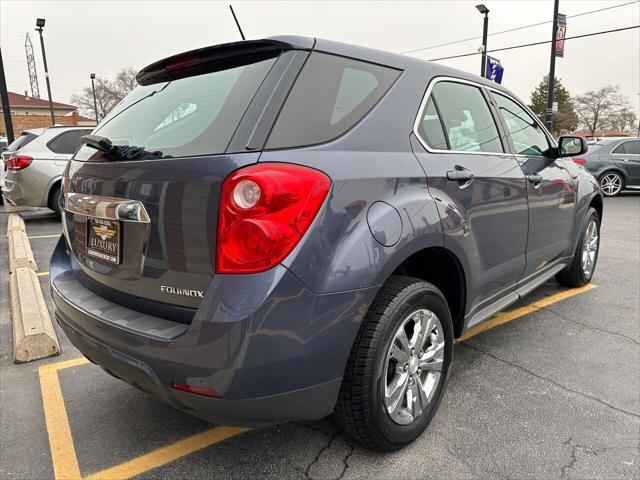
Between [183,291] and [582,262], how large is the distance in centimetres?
394

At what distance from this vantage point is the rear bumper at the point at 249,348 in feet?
5.19

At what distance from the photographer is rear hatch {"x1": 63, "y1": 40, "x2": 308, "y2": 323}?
1.69 metres

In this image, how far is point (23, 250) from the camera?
532 cm

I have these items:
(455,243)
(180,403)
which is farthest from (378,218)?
(180,403)

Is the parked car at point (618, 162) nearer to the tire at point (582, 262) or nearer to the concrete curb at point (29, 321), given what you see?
the tire at point (582, 262)

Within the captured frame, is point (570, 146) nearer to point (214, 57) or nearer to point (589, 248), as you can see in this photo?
point (589, 248)

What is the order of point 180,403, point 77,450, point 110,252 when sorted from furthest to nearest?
1. point 77,450
2. point 110,252
3. point 180,403

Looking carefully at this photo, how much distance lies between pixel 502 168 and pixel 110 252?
2201 millimetres

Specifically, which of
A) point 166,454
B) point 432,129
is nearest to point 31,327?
point 166,454

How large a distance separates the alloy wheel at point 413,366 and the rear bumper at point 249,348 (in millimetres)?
344

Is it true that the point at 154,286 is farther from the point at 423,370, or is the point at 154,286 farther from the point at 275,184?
the point at 423,370

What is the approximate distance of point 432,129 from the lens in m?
2.37

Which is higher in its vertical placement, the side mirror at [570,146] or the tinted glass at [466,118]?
the tinted glass at [466,118]

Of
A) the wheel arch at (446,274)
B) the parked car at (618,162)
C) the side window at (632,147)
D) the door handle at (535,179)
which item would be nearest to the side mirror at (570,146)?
the door handle at (535,179)
